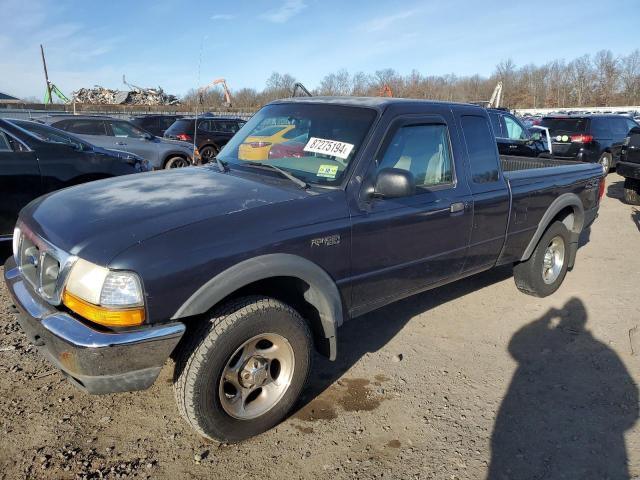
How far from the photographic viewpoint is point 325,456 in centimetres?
276

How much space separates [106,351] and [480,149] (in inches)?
123

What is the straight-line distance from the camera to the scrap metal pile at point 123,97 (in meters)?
43.4

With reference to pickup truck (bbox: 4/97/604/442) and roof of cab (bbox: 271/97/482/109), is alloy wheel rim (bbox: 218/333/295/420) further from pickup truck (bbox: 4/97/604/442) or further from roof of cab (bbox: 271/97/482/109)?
roof of cab (bbox: 271/97/482/109)

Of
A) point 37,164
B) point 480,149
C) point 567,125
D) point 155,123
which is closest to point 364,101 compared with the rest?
point 480,149

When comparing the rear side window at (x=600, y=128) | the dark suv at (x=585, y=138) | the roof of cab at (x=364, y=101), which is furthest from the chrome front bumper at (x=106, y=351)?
the rear side window at (x=600, y=128)

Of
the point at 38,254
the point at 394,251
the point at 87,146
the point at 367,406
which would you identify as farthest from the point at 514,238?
the point at 87,146

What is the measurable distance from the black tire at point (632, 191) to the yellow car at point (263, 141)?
9.16m

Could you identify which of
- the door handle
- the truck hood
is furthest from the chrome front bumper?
the door handle

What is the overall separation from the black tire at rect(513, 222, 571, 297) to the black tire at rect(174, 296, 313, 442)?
3110 mm

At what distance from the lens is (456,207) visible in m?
3.65

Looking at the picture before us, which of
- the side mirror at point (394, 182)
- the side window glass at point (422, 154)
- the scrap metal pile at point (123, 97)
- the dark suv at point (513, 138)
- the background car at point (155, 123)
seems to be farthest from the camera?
the scrap metal pile at point (123, 97)

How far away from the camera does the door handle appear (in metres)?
3.62

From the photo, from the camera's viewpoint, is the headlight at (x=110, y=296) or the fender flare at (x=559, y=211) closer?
the headlight at (x=110, y=296)

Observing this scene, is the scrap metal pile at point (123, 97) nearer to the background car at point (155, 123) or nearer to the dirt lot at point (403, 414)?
the background car at point (155, 123)
